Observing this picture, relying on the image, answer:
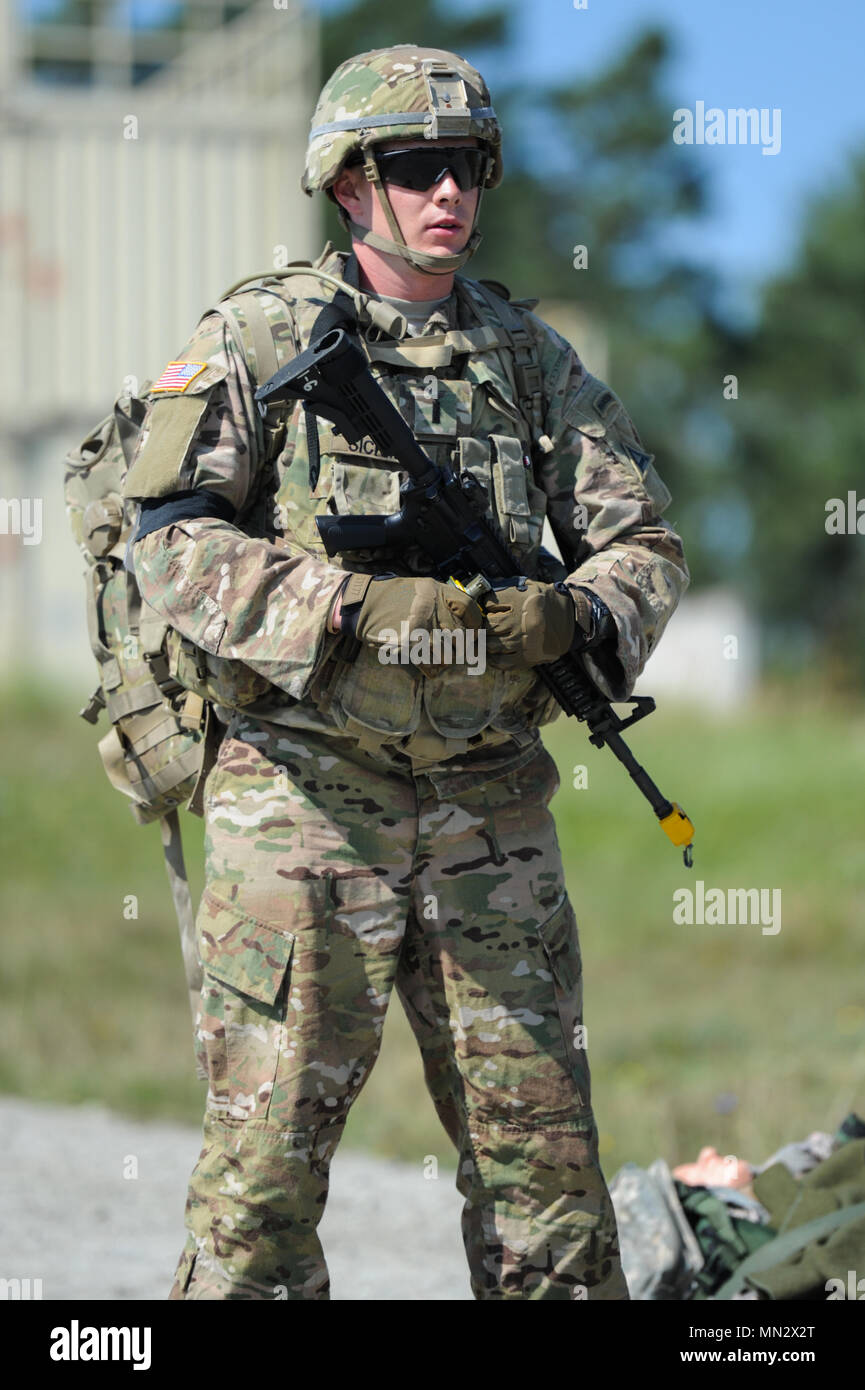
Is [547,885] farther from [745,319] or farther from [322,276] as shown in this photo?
[745,319]

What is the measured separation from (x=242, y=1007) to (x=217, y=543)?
0.80 m

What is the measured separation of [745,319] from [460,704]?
2966 cm

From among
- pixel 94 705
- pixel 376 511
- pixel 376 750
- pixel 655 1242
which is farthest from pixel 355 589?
pixel 655 1242

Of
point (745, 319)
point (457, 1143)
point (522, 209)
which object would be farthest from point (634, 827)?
point (522, 209)

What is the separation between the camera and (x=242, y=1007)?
10.0 ft

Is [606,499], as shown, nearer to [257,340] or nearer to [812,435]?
[257,340]

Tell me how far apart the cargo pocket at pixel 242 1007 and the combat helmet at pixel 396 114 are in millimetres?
1205

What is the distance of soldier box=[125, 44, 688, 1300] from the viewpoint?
300 cm

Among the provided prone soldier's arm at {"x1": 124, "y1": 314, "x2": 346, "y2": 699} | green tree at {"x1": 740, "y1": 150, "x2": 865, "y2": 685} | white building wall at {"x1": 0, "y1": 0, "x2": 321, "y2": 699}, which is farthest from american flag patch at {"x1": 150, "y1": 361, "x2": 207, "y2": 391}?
green tree at {"x1": 740, "y1": 150, "x2": 865, "y2": 685}

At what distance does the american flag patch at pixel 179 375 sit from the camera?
303cm

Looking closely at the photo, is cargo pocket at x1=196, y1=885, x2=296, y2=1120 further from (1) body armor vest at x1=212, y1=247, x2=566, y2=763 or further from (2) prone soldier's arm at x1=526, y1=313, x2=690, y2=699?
(2) prone soldier's arm at x1=526, y1=313, x2=690, y2=699

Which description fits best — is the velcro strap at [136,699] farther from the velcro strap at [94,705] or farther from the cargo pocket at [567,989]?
the cargo pocket at [567,989]

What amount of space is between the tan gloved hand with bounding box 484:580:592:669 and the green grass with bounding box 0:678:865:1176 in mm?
2798

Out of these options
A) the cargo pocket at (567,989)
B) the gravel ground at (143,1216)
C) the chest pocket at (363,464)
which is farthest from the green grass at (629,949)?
the chest pocket at (363,464)
